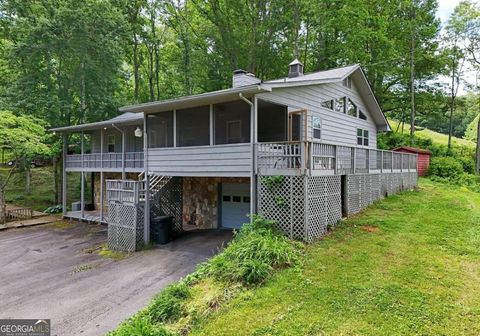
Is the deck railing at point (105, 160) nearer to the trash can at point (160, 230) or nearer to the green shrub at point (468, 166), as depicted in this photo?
the trash can at point (160, 230)

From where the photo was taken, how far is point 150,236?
1115 cm

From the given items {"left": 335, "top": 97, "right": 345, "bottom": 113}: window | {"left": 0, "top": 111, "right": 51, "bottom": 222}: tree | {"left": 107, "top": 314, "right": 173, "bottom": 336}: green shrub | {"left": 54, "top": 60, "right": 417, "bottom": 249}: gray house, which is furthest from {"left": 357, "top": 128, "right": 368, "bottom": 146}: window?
{"left": 0, "top": 111, "right": 51, "bottom": 222}: tree

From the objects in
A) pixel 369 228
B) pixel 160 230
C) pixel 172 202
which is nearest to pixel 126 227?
pixel 160 230

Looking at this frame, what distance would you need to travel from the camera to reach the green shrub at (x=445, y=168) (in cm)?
1899

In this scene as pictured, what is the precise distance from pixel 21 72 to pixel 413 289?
880 inches

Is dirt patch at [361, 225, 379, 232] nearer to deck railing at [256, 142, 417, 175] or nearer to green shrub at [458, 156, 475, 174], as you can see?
deck railing at [256, 142, 417, 175]

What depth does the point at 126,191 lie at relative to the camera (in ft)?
36.3

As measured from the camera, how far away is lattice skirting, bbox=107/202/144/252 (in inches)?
421

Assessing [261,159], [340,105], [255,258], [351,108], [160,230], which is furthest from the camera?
[351,108]

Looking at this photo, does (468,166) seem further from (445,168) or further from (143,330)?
(143,330)

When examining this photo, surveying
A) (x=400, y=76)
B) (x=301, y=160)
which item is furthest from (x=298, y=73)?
(x=400, y=76)

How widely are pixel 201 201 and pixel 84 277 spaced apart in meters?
5.49

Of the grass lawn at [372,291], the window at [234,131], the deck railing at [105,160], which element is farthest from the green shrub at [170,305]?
the deck railing at [105,160]

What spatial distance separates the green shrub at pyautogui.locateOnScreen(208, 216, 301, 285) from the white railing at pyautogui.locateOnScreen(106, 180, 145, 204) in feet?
16.3
